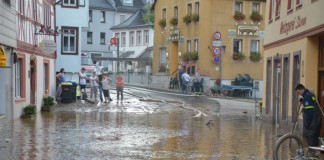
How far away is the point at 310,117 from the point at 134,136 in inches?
219

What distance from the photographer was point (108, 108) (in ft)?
93.7

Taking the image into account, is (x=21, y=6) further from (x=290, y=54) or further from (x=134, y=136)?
(x=290, y=54)

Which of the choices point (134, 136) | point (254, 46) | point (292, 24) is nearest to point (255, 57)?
point (254, 46)

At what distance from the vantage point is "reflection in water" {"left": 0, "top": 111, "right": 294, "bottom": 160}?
13.3 m

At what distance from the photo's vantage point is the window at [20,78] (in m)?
22.6

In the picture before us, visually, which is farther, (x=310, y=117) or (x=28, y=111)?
(x=28, y=111)

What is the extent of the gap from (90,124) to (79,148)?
251 inches

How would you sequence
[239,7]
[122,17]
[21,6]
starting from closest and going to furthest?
[21,6]
[239,7]
[122,17]

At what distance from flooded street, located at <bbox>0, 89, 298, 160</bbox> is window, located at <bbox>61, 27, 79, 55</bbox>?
13.2 meters

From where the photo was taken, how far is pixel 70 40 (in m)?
40.8

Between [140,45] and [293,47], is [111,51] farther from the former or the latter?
[293,47]

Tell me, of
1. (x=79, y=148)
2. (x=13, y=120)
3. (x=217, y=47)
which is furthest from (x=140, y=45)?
(x=79, y=148)

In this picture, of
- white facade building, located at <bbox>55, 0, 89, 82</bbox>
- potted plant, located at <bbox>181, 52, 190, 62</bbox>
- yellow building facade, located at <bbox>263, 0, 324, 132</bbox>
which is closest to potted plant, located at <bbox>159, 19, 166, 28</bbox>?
potted plant, located at <bbox>181, 52, 190, 62</bbox>

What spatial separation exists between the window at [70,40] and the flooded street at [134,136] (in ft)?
43.3
